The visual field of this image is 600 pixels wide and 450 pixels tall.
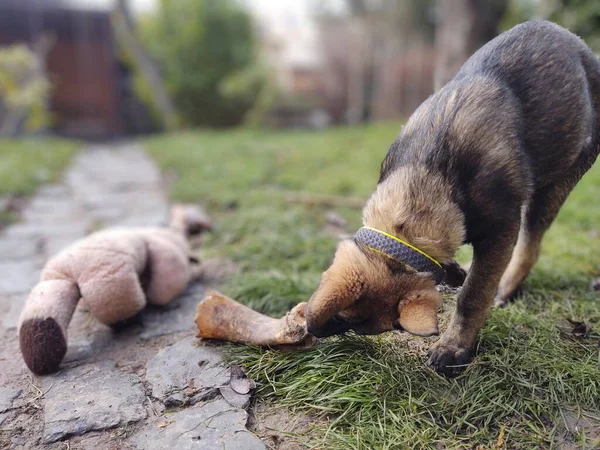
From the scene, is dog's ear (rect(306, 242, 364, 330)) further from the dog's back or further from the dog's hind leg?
the dog's hind leg

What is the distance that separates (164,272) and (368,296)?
5.24 ft

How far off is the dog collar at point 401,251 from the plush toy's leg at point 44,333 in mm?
1613

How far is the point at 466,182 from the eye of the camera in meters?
2.45

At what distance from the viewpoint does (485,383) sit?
2.45 metres

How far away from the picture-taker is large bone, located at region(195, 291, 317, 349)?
267 cm

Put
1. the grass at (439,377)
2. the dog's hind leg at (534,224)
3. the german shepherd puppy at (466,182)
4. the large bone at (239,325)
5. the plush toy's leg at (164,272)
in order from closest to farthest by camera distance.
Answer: the grass at (439,377) < the german shepherd puppy at (466,182) < the large bone at (239,325) < the dog's hind leg at (534,224) < the plush toy's leg at (164,272)

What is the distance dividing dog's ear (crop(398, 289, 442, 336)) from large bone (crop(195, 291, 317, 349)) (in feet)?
2.02

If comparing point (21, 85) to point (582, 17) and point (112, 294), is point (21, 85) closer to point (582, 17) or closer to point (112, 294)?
point (112, 294)

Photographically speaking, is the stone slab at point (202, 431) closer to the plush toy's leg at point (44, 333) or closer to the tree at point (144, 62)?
the plush toy's leg at point (44, 333)

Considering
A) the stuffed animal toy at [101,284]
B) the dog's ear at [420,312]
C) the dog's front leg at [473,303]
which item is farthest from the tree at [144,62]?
the dog's ear at [420,312]

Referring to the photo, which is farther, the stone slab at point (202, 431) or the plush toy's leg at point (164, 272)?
the plush toy's leg at point (164, 272)

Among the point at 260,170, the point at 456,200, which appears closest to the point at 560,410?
the point at 456,200

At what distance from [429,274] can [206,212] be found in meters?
3.76

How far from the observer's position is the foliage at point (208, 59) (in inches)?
592
